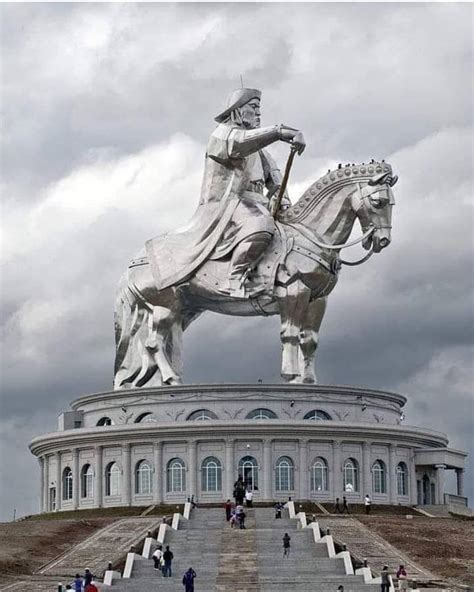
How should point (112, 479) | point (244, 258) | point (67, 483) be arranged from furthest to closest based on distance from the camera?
point (67, 483) → point (112, 479) → point (244, 258)

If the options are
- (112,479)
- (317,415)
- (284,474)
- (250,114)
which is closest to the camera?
(250,114)

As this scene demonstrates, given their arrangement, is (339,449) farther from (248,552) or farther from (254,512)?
(248,552)

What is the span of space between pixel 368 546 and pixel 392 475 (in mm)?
16828

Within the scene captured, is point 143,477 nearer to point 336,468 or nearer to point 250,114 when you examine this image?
point 336,468

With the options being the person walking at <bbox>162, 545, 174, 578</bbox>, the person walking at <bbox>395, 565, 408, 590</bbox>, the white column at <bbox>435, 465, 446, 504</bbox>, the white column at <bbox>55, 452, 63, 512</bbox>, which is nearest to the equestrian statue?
the white column at <bbox>55, 452, 63, 512</bbox>

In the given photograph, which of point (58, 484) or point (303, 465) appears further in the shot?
point (58, 484)

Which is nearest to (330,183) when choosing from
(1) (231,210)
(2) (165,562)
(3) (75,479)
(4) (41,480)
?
(1) (231,210)

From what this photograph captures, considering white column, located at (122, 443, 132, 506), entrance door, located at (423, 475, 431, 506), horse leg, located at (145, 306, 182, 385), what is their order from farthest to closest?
entrance door, located at (423, 475, 431, 506)
white column, located at (122, 443, 132, 506)
horse leg, located at (145, 306, 182, 385)

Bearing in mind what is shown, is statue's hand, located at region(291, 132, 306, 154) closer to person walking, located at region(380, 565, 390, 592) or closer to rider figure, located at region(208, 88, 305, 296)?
rider figure, located at region(208, 88, 305, 296)

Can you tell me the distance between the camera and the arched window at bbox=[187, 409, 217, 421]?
68000mm

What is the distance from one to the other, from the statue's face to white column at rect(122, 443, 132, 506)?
15.4 meters

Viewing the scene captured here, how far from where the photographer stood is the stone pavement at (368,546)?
159ft

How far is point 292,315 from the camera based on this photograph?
65.8 metres

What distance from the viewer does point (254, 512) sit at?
5984 cm
